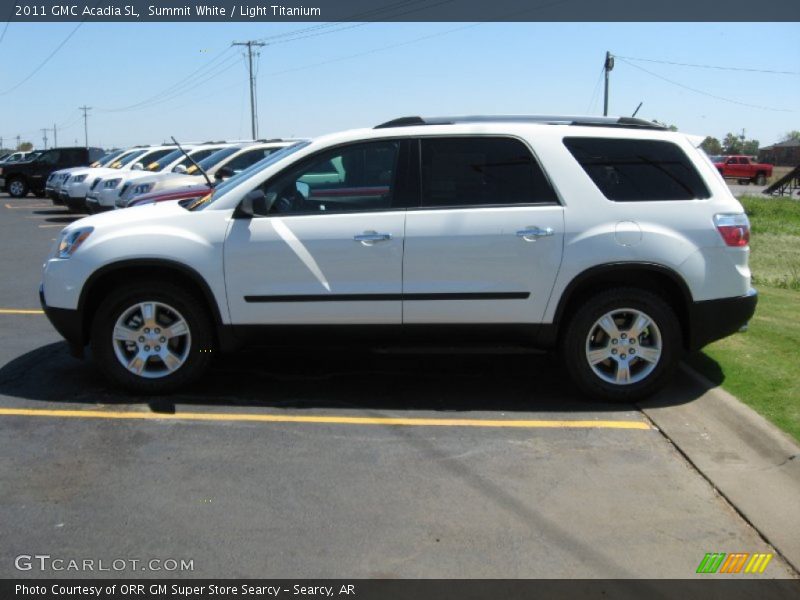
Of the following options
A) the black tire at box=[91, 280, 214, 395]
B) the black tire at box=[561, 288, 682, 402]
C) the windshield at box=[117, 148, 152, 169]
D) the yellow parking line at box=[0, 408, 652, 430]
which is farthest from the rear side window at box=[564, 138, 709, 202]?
the windshield at box=[117, 148, 152, 169]

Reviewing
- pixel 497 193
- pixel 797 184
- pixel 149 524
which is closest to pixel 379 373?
pixel 497 193

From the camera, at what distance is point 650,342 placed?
591 centimetres

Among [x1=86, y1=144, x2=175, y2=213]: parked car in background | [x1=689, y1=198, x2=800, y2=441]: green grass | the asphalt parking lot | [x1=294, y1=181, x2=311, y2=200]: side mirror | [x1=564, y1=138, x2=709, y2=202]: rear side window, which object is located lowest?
the asphalt parking lot

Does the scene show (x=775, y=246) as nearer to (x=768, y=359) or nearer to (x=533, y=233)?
(x=768, y=359)

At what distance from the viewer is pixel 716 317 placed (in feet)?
19.2

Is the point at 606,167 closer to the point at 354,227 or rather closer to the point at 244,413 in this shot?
the point at 354,227

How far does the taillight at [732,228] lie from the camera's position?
19.0 feet

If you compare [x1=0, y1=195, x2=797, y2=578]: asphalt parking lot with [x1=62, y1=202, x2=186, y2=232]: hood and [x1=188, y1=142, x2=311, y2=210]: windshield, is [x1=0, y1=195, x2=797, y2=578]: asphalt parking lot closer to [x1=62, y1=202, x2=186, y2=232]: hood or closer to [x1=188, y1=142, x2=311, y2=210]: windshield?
[x1=62, y1=202, x2=186, y2=232]: hood

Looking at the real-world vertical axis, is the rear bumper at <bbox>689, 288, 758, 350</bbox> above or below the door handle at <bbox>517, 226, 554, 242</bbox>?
below

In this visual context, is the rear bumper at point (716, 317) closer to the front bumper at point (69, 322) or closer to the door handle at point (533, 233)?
the door handle at point (533, 233)

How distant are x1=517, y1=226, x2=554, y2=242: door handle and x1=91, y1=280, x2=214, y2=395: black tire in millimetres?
2249

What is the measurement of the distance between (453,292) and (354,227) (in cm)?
80

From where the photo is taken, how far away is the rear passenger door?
18.7ft

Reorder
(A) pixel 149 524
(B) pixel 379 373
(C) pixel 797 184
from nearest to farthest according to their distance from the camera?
(A) pixel 149 524 < (B) pixel 379 373 < (C) pixel 797 184
